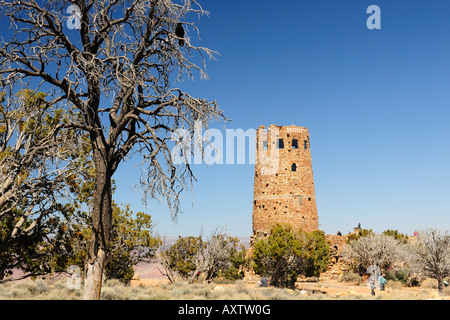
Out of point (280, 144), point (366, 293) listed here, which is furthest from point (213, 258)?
point (280, 144)

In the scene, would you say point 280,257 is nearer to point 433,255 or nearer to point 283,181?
point 433,255

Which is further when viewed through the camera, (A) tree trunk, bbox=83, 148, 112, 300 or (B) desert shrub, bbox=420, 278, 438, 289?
(B) desert shrub, bbox=420, 278, 438, 289

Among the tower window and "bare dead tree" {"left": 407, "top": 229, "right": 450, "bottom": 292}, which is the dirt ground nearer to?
"bare dead tree" {"left": 407, "top": 229, "right": 450, "bottom": 292}

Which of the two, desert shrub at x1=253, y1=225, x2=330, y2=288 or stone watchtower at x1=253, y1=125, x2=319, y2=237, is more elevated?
A: stone watchtower at x1=253, y1=125, x2=319, y2=237

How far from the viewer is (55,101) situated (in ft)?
31.7

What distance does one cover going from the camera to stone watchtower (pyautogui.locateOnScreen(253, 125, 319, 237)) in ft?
137

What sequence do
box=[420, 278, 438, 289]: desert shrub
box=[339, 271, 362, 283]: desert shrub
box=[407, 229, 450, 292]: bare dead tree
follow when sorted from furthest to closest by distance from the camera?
box=[339, 271, 362, 283]: desert shrub → box=[420, 278, 438, 289]: desert shrub → box=[407, 229, 450, 292]: bare dead tree

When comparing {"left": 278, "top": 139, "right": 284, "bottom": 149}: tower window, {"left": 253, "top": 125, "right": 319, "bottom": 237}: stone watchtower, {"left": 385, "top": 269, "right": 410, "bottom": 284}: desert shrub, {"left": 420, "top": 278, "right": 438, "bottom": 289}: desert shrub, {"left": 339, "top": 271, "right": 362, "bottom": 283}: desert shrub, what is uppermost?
{"left": 278, "top": 139, "right": 284, "bottom": 149}: tower window

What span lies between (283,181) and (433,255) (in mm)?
19139

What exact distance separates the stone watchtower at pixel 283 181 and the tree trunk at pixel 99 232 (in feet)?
108

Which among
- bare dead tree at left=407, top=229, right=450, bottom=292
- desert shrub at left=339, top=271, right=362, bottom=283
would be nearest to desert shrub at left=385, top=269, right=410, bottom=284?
desert shrub at left=339, top=271, right=362, bottom=283

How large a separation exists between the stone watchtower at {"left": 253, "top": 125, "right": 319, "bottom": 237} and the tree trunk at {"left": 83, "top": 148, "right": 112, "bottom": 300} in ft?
108

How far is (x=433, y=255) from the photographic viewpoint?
82.8 ft
